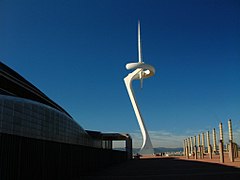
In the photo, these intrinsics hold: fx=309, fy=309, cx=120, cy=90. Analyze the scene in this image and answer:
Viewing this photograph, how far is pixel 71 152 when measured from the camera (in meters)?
17.0

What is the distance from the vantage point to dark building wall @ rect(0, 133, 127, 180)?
9.95 metres

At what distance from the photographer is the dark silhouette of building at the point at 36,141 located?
34.5 feet

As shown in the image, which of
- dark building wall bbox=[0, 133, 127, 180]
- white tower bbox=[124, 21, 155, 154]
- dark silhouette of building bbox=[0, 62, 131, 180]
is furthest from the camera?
white tower bbox=[124, 21, 155, 154]

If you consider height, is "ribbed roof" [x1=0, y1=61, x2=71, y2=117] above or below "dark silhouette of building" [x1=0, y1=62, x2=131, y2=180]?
above

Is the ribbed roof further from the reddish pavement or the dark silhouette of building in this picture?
the reddish pavement

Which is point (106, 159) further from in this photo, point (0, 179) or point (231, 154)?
point (0, 179)

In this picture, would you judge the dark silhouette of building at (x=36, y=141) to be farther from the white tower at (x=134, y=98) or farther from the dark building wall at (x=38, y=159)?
the white tower at (x=134, y=98)

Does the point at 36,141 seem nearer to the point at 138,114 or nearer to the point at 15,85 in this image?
the point at 15,85

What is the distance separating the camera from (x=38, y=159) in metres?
12.3

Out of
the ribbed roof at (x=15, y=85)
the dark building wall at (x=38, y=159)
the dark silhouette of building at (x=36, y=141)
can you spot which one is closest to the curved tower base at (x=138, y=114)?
the dark silhouette of building at (x=36, y=141)

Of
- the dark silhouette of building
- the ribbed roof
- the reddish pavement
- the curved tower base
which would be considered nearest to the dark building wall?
the dark silhouette of building

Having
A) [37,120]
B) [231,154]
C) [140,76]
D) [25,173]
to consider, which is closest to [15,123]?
[37,120]

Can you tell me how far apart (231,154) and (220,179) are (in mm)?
16899

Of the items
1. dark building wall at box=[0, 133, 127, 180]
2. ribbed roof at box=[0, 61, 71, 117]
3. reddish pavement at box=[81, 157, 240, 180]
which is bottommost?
reddish pavement at box=[81, 157, 240, 180]
